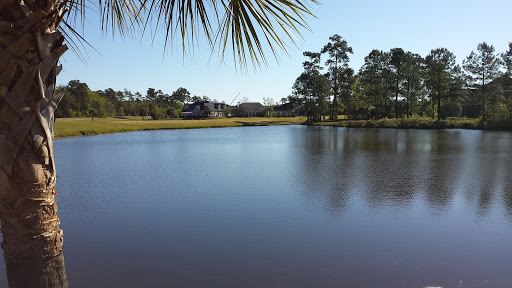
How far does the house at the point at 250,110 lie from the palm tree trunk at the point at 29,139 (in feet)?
409

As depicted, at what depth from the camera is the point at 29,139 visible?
2318mm

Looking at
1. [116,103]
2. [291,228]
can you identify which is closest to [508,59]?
[291,228]

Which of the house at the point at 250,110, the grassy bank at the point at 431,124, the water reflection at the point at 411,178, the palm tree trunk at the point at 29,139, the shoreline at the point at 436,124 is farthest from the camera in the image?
the house at the point at 250,110

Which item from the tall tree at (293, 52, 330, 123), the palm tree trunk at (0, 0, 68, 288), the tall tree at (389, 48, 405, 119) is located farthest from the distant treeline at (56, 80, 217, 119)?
the palm tree trunk at (0, 0, 68, 288)

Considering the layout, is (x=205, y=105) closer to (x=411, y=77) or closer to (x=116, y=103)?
(x=116, y=103)

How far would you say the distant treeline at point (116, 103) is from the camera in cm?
9506

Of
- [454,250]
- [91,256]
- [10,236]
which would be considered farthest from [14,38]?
[454,250]

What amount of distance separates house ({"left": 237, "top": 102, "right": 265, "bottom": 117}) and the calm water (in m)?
111

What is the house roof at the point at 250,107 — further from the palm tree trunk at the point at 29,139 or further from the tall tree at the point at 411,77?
the palm tree trunk at the point at 29,139

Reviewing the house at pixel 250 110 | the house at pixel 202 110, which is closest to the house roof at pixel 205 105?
the house at pixel 202 110

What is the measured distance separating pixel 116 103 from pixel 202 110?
39553 mm

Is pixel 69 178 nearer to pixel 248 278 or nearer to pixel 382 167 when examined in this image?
pixel 248 278

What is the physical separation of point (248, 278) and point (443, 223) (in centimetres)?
562

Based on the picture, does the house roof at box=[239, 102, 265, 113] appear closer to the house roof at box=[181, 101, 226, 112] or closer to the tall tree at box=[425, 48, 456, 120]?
the house roof at box=[181, 101, 226, 112]
